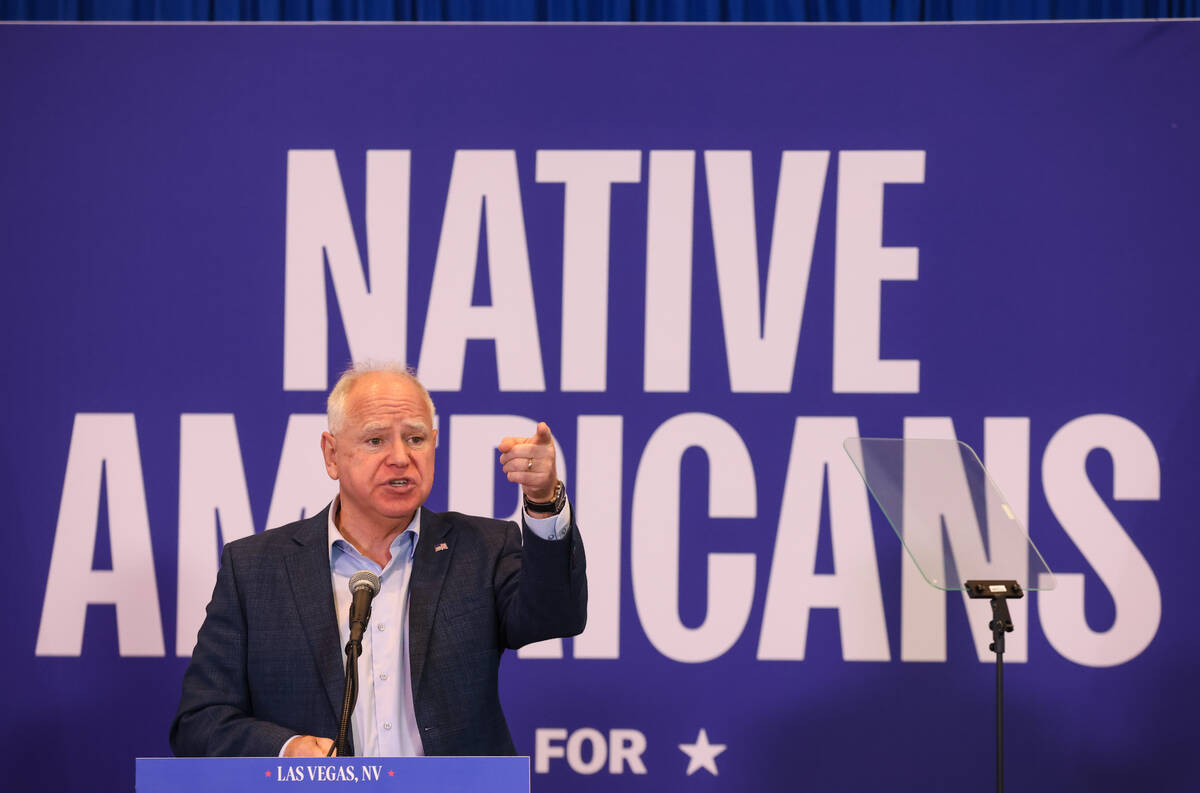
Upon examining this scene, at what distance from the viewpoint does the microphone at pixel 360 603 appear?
5.74 ft

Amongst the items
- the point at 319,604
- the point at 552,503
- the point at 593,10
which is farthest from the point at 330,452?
the point at 593,10

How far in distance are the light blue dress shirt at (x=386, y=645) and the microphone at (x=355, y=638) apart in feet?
1.22

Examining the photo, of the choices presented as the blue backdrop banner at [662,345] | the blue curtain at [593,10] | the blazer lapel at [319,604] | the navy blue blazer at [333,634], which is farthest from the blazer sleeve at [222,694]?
the blue curtain at [593,10]

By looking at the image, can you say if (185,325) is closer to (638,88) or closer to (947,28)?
(638,88)

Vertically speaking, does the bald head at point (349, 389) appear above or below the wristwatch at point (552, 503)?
above

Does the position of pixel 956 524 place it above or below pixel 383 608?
above

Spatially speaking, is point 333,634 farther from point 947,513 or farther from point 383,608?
point 947,513

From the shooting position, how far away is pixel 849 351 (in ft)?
11.2

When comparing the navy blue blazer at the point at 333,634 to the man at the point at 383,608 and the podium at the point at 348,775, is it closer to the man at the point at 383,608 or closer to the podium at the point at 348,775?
the man at the point at 383,608

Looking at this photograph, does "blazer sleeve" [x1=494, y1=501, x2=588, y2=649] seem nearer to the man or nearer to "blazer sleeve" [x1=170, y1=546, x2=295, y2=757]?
the man

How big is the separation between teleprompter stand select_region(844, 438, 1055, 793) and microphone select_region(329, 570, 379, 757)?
119cm

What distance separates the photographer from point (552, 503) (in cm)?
211

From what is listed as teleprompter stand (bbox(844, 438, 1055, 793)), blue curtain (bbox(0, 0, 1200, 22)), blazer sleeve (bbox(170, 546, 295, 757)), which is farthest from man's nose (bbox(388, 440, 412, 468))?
blue curtain (bbox(0, 0, 1200, 22))

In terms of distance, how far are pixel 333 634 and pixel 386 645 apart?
0.11 m
